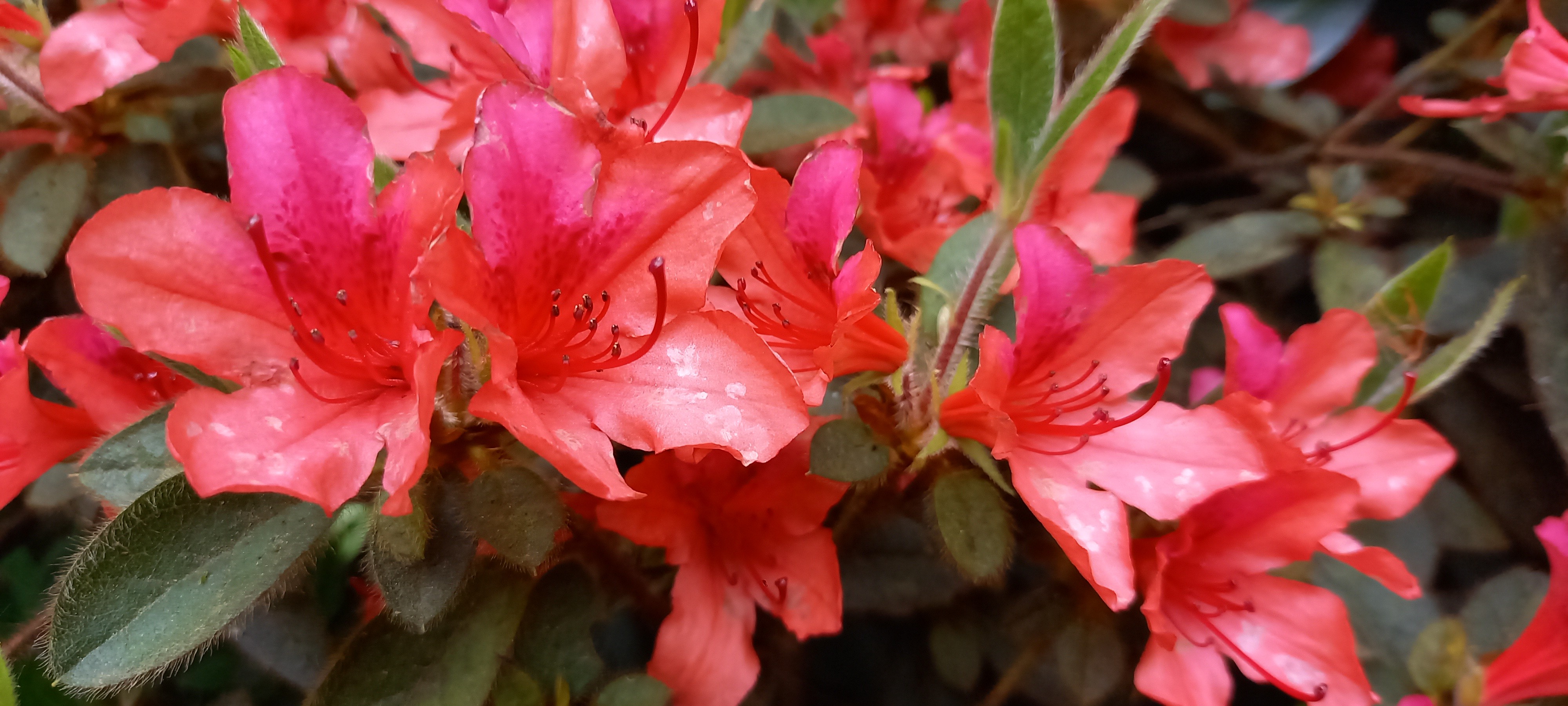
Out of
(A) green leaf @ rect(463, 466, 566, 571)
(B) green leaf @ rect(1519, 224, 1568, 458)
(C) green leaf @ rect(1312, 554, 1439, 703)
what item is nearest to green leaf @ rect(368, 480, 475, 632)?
(A) green leaf @ rect(463, 466, 566, 571)

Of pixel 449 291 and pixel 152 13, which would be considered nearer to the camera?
pixel 449 291

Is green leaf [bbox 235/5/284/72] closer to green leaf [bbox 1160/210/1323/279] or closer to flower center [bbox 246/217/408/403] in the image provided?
flower center [bbox 246/217/408/403]

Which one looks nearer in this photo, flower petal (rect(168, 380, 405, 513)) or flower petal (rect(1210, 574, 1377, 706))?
flower petal (rect(168, 380, 405, 513))

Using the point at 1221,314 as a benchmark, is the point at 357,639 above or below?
below

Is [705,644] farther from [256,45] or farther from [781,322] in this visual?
[256,45]

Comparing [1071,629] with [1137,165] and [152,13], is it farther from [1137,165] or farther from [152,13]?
[152,13]

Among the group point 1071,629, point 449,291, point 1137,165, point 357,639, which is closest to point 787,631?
point 1071,629
